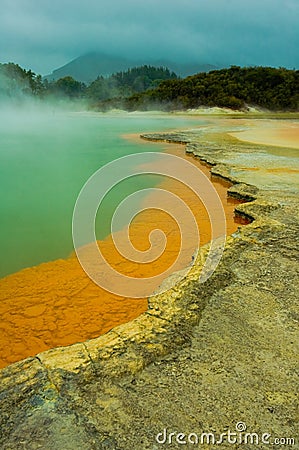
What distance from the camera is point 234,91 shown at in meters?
50.9

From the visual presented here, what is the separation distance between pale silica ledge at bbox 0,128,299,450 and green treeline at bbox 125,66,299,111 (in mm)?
49766

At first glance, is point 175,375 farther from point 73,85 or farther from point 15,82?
point 73,85

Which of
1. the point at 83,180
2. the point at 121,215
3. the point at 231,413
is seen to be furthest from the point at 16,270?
the point at 83,180

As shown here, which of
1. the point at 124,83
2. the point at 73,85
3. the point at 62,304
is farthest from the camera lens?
the point at 124,83

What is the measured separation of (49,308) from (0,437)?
168 centimetres

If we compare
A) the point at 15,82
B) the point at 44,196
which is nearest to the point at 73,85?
the point at 15,82

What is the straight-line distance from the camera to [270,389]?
1881mm

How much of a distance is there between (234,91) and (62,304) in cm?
5271

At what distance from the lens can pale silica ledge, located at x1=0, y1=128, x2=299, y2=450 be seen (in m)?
1.68

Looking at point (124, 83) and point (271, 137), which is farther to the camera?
point (124, 83)

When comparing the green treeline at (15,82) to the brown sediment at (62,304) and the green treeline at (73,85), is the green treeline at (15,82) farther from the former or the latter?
the brown sediment at (62,304)

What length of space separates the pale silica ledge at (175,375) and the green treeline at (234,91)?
163 feet

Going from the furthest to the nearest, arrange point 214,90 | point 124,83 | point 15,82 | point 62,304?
point 124,83, point 15,82, point 214,90, point 62,304

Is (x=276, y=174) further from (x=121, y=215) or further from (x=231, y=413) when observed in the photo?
(x=231, y=413)
